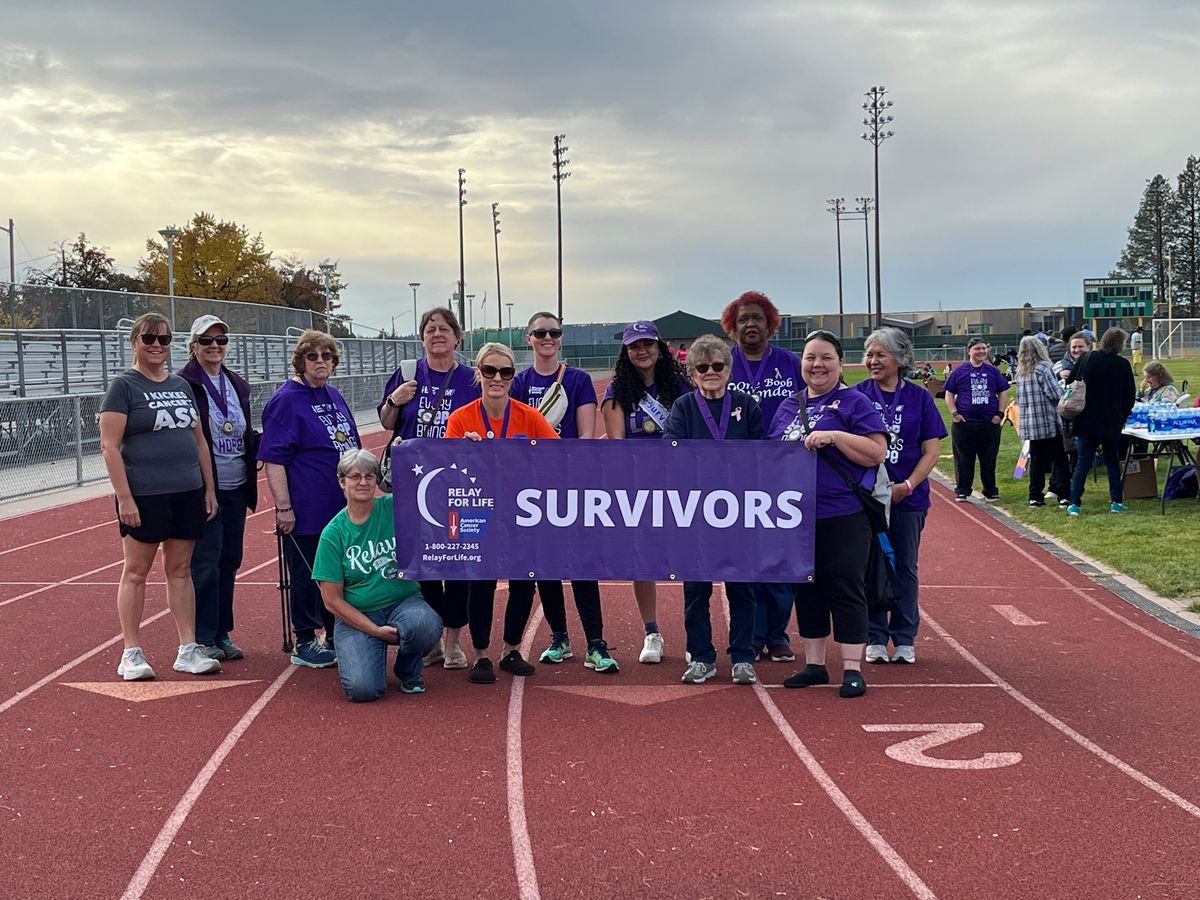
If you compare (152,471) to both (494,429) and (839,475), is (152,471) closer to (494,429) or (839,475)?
(494,429)

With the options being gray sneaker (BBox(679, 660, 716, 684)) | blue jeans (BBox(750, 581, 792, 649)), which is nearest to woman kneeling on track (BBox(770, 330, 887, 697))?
gray sneaker (BBox(679, 660, 716, 684))

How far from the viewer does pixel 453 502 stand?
21.1 ft

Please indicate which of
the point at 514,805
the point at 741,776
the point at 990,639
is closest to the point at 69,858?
the point at 514,805

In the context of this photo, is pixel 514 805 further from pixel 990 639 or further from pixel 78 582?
pixel 78 582

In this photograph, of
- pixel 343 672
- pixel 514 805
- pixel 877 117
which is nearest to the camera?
pixel 514 805

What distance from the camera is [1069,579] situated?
971 centimetres

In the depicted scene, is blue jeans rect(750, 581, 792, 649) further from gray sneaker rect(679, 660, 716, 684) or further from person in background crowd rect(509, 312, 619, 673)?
person in background crowd rect(509, 312, 619, 673)

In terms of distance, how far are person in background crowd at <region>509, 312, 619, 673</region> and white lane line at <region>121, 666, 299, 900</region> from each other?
1434 mm

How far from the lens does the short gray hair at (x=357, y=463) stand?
20.6 feet

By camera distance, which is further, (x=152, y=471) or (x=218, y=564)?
(x=218, y=564)

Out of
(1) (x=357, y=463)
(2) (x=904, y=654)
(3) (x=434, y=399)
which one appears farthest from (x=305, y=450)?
(2) (x=904, y=654)

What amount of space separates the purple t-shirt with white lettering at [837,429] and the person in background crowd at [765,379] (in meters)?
0.84

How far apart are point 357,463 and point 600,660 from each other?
1.69m

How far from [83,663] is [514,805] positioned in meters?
3.45
